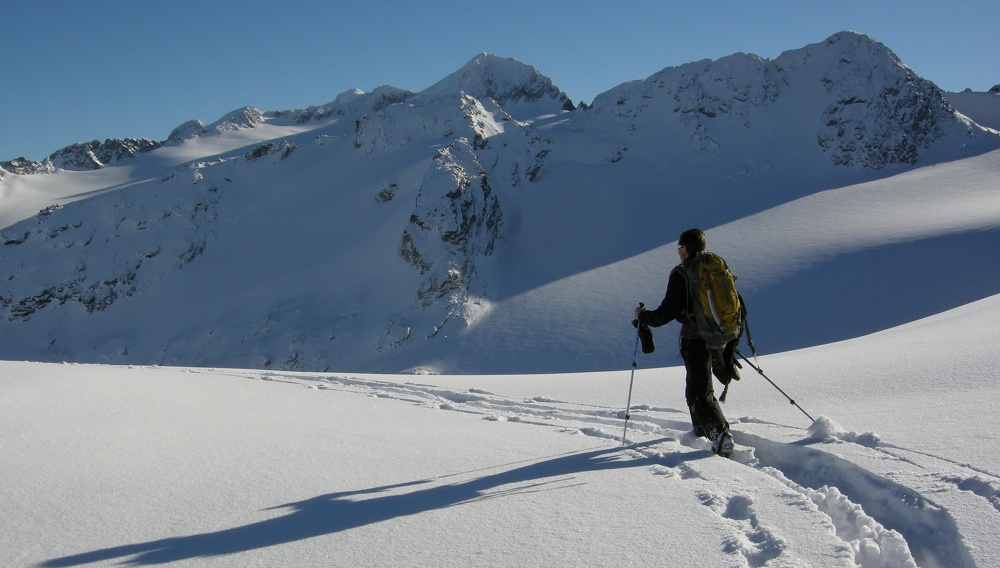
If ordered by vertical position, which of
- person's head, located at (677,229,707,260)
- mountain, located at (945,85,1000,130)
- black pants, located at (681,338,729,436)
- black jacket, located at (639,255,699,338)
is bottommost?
black pants, located at (681,338,729,436)

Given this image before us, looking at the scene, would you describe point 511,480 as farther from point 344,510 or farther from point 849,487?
point 849,487

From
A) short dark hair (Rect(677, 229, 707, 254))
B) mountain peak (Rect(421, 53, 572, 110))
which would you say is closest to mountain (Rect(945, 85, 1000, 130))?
mountain peak (Rect(421, 53, 572, 110))

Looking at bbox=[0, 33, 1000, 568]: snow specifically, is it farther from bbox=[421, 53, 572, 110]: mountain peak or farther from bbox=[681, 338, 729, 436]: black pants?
bbox=[421, 53, 572, 110]: mountain peak

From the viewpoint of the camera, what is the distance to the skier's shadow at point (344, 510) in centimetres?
288

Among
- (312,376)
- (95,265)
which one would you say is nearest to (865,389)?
(312,376)

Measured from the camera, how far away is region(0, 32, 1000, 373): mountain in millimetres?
30422

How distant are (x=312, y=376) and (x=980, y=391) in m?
9.59

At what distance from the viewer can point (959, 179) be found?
41562 millimetres

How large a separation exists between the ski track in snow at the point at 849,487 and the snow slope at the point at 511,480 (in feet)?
Answer: 0.04

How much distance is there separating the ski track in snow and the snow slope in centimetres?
1

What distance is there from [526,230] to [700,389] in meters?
35.7

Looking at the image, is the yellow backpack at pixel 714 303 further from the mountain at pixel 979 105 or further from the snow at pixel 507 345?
the mountain at pixel 979 105

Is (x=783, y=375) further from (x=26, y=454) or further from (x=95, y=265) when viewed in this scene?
(x=95, y=265)

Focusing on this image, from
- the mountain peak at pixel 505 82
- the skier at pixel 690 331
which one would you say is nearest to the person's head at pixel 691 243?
the skier at pixel 690 331
